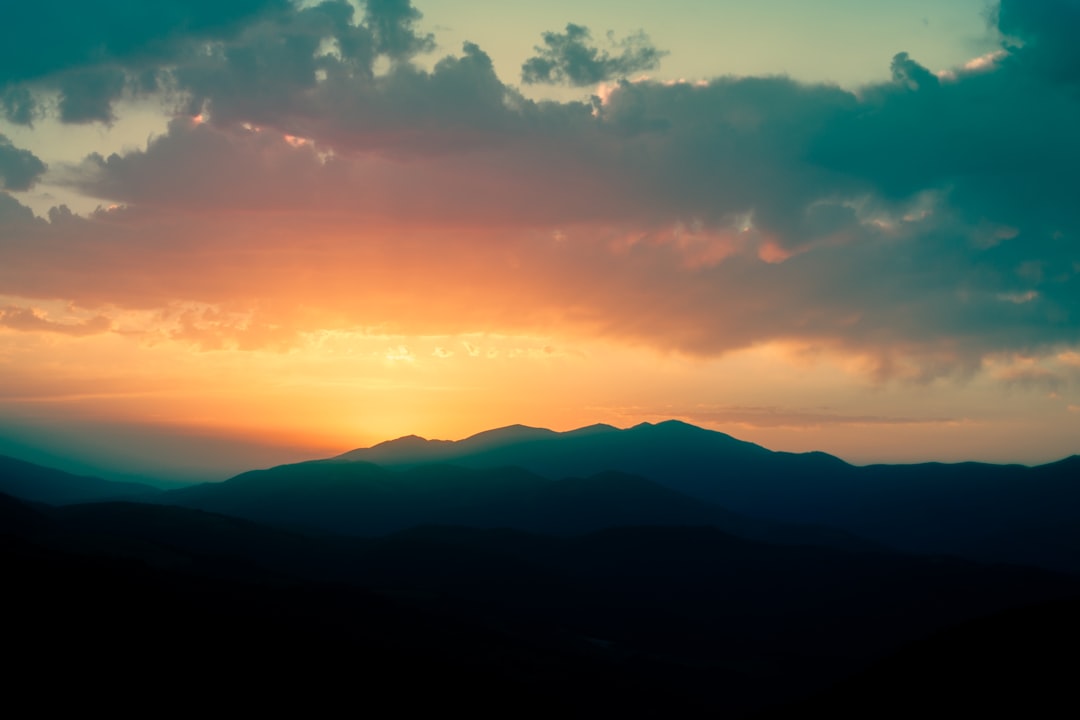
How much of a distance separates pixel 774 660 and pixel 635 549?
50.1 metres

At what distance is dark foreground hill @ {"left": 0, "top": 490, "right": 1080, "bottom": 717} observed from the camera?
2205 inches

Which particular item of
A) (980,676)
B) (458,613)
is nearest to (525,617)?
(458,613)

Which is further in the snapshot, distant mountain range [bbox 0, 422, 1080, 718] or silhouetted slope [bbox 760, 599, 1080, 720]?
distant mountain range [bbox 0, 422, 1080, 718]

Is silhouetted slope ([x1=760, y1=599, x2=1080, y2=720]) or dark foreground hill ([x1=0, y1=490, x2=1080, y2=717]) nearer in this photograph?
silhouetted slope ([x1=760, y1=599, x2=1080, y2=720])

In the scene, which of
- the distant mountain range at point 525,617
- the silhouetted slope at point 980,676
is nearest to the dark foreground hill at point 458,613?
the distant mountain range at point 525,617

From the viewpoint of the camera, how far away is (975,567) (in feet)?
461

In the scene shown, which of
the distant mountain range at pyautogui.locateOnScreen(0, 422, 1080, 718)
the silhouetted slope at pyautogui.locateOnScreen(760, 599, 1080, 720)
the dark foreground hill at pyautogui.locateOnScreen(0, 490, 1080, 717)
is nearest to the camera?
the silhouetted slope at pyautogui.locateOnScreen(760, 599, 1080, 720)

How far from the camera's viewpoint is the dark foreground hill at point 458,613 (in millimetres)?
56000

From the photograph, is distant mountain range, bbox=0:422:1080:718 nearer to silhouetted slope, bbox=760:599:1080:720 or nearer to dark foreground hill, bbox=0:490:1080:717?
silhouetted slope, bbox=760:599:1080:720

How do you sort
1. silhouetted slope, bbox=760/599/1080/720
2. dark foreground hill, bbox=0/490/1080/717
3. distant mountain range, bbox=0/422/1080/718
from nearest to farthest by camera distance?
silhouetted slope, bbox=760/599/1080/720 < distant mountain range, bbox=0/422/1080/718 < dark foreground hill, bbox=0/490/1080/717

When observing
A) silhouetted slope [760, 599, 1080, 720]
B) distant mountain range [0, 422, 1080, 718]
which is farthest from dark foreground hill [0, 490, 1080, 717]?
silhouetted slope [760, 599, 1080, 720]

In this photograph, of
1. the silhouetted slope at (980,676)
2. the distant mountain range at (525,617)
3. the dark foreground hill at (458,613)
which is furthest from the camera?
the dark foreground hill at (458,613)

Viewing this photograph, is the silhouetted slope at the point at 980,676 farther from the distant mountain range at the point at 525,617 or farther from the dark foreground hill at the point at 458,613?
the dark foreground hill at the point at 458,613

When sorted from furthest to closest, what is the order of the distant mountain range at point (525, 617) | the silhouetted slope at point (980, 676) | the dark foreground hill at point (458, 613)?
the dark foreground hill at point (458, 613) < the distant mountain range at point (525, 617) < the silhouetted slope at point (980, 676)
